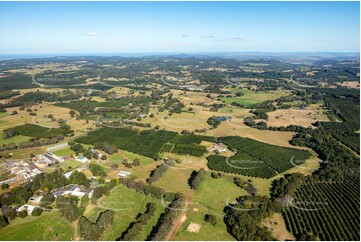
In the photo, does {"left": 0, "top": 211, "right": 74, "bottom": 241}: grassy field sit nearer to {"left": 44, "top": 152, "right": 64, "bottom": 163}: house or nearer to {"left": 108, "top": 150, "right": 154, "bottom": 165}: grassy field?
{"left": 44, "top": 152, "right": 64, "bottom": 163}: house

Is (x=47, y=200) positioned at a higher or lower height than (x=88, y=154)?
lower

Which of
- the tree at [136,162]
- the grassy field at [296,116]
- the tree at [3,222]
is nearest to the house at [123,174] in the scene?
the tree at [136,162]

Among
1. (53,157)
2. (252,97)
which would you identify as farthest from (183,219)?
(252,97)

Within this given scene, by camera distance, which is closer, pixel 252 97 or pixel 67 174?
pixel 67 174

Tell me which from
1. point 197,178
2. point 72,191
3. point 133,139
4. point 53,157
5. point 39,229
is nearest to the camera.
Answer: point 39,229

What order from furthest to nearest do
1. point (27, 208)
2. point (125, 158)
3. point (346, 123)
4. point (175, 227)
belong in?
point (346, 123) → point (125, 158) → point (27, 208) → point (175, 227)

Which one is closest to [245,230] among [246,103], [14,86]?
[246,103]

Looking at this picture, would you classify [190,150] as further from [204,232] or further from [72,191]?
[204,232]

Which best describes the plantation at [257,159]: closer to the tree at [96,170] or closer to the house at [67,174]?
the tree at [96,170]

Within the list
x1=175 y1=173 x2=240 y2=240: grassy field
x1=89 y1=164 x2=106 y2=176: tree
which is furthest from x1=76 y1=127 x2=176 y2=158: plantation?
x1=175 y1=173 x2=240 y2=240: grassy field
